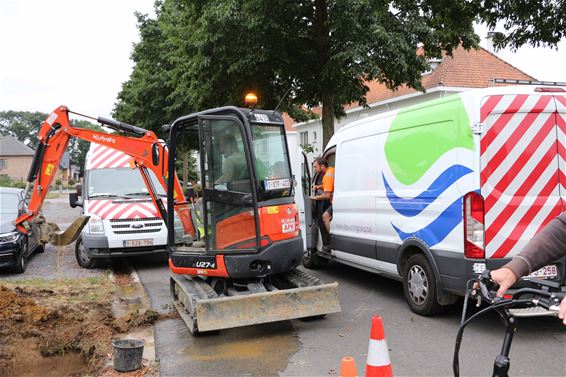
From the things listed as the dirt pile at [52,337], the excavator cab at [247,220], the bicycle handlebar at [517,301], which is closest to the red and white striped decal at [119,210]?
the dirt pile at [52,337]

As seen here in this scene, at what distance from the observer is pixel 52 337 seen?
5.81 m

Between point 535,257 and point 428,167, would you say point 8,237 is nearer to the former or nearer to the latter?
point 428,167

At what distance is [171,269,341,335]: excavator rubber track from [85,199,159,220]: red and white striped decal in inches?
162

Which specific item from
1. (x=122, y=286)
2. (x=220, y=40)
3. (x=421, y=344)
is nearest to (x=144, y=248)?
(x=122, y=286)

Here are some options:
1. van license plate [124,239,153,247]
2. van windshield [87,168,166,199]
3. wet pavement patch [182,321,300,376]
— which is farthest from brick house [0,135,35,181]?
wet pavement patch [182,321,300,376]

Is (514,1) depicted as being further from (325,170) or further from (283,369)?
(283,369)

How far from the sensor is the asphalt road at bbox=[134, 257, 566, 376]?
477 centimetres

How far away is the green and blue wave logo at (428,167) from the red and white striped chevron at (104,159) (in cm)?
685

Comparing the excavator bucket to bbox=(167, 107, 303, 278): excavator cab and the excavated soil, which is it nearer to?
the excavated soil

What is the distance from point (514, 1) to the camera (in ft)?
26.0

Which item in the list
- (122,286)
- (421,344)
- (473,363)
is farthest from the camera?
(122,286)

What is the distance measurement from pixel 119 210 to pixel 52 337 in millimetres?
4550

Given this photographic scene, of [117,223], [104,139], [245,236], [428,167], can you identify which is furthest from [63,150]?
[428,167]

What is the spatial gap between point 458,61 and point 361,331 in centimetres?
1969
